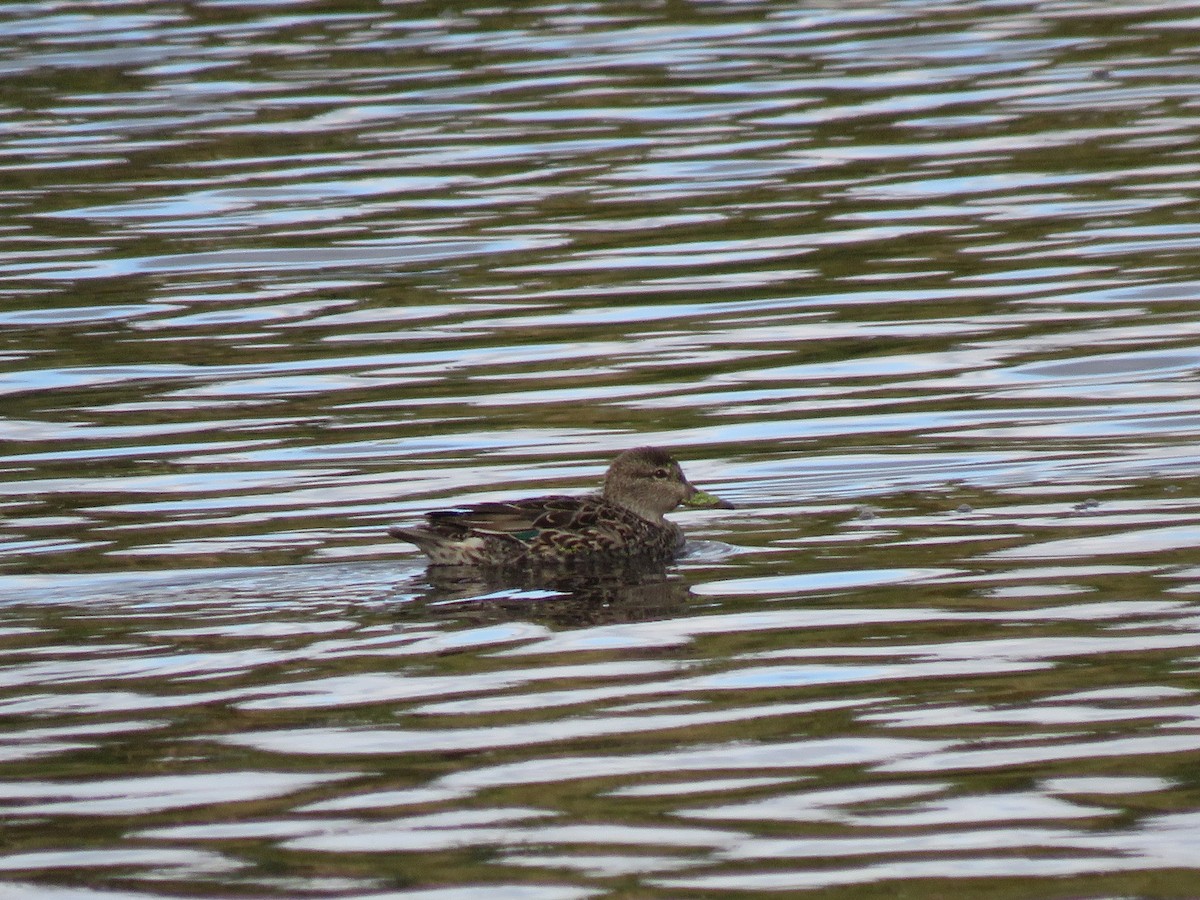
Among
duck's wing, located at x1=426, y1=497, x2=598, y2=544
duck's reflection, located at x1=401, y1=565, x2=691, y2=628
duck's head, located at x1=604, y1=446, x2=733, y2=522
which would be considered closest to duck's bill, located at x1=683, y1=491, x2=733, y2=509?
duck's head, located at x1=604, y1=446, x2=733, y2=522

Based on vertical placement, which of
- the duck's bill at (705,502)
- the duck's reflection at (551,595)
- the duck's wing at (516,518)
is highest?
the duck's wing at (516,518)

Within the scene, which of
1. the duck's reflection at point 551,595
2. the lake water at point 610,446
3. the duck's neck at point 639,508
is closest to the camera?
the lake water at point 610,446

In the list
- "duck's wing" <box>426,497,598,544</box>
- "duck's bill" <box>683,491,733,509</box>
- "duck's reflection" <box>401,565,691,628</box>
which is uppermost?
"duck's wing" <box>426,497,598,544</box>

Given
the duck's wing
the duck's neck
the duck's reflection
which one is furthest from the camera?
the duck's neck

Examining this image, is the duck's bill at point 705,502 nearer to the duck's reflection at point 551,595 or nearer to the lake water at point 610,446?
the lake water at point 610,446

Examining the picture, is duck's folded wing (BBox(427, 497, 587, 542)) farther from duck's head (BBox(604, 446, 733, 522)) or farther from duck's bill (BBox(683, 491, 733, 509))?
duck's bill (BBox(683, 491, 733, 509))

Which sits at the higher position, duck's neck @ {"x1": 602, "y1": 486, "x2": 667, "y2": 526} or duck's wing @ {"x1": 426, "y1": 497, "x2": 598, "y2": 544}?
duck's wing @ {"x1": 426, "y1": 497, "x2": 598, "y2": 544}

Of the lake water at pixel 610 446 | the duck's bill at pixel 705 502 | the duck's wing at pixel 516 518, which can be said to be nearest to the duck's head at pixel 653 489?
the duck's bill at pixel 705 502
